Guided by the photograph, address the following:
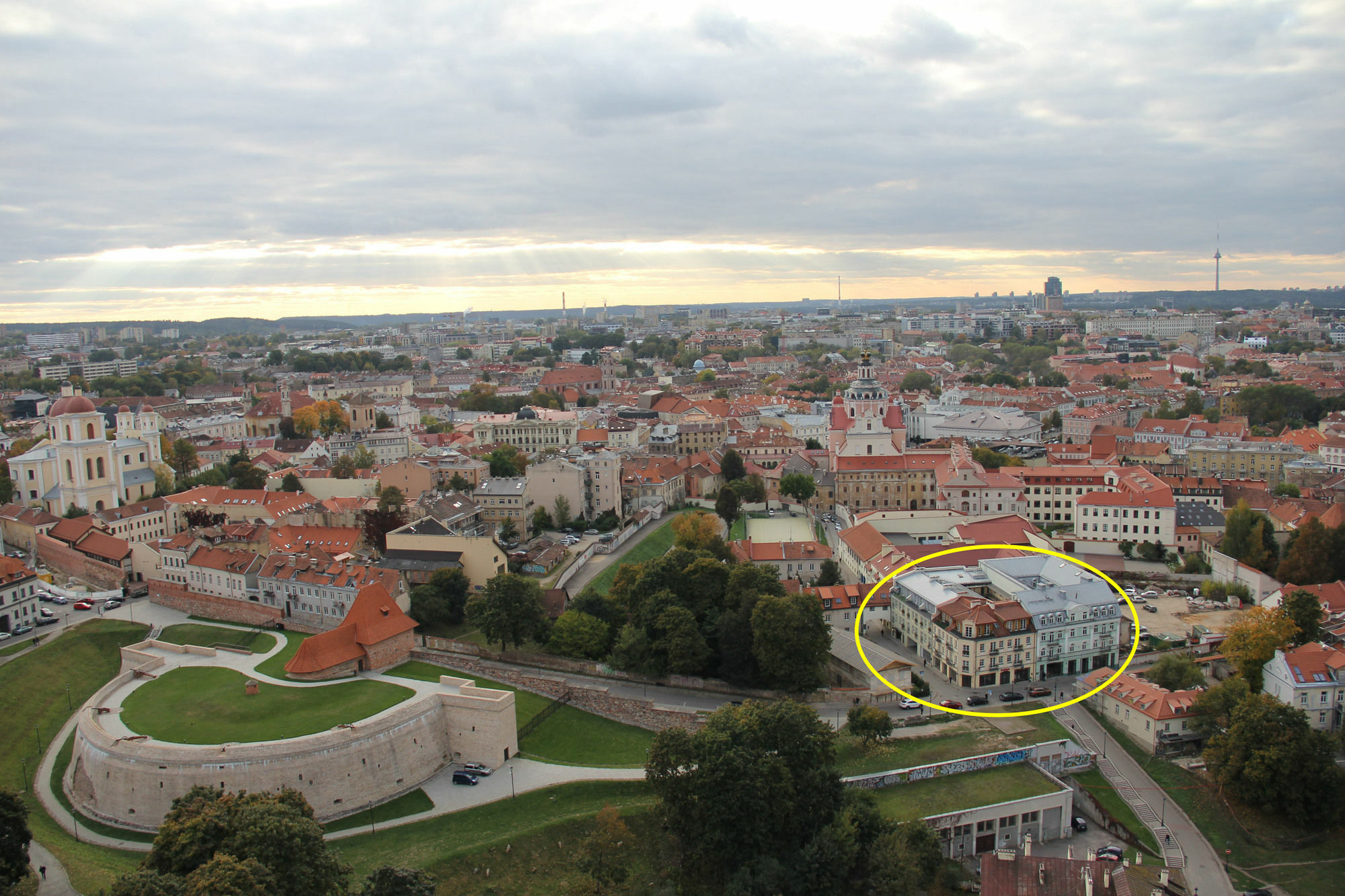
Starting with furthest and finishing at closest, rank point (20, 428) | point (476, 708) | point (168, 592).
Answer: point (20, 428) → point (168, 592) → point (476, 708)

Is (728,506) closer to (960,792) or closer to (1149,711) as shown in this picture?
(1149,711)

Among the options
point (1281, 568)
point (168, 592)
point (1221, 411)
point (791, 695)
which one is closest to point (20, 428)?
point (168, 592)

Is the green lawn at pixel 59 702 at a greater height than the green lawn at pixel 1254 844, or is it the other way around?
the green lawn at pixel 59 702

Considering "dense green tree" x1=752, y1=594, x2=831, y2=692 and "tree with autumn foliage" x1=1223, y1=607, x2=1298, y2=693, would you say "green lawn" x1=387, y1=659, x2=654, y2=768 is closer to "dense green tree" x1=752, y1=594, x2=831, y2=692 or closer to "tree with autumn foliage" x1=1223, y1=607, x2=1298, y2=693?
"dense green tree" x1=752, y1=594, x2=831, y2=692

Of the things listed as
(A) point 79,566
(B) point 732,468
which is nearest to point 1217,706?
(B) point 732,468

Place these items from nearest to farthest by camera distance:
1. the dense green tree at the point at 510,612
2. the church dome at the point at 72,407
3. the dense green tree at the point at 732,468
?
the dense green tree at the point at 510,612
the church dome at the point at 72,407
the dense green tree at the point at 732,468

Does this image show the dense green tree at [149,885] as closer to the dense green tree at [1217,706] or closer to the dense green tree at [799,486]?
the dense green tree at [1217,706]

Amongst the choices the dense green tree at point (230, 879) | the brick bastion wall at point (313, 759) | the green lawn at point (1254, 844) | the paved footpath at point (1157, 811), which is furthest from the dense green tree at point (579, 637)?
the green lawn at point (1254, 844)

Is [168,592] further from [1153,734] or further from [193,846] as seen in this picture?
[1153,734]
